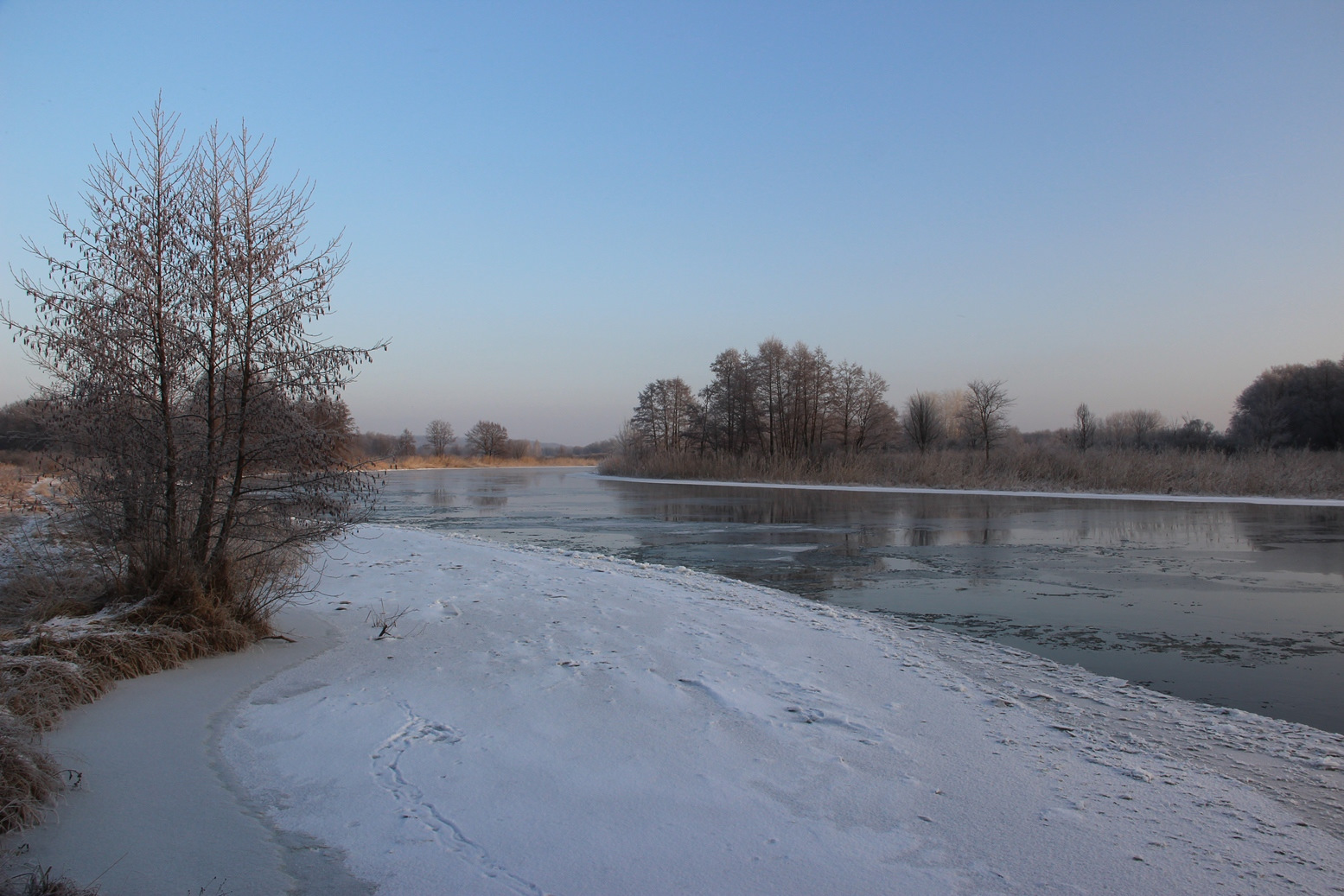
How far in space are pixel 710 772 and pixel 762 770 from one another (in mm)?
292

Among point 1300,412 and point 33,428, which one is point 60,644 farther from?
point 1300,412

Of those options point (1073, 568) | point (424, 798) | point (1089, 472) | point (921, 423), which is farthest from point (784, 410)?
point (424, 798)

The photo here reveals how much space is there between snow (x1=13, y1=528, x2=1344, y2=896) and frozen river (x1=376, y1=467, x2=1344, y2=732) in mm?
1224

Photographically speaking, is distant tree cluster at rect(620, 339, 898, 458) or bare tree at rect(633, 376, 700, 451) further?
bare tree at rect(633, 376, 700, 451)

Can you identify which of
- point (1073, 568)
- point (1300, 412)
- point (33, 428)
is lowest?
point (1073, 568)

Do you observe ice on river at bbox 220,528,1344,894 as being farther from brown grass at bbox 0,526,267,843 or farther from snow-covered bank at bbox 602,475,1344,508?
snow-covered bank at bbox 602,475,1344,508

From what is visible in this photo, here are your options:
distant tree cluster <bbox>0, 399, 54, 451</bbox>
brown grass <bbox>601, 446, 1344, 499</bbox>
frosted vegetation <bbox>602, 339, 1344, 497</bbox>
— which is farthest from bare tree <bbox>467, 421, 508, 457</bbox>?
distant tree cluster <bbox>0, 399, 54, 451</bbox>

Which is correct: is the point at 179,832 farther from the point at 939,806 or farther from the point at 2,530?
the point at 2,530

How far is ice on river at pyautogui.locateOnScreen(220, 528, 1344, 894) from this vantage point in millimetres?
3191

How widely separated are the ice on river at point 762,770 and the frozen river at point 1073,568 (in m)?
1.21

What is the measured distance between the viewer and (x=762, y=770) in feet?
13.6

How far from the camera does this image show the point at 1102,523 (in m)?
19.5

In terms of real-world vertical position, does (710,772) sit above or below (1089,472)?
below

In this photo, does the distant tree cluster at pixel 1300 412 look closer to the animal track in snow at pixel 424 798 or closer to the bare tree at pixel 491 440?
the animal track in snow at pixel 424 798
